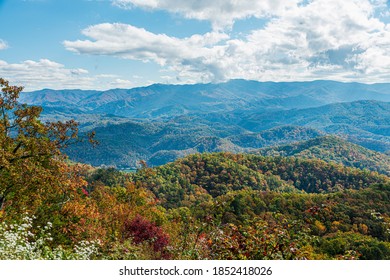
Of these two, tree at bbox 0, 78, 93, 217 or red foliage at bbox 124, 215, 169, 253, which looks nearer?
tree at bbox 0, 78, 93, 217

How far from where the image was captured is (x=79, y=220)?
2039 cm

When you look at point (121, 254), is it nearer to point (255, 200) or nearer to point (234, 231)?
point (234, 231)

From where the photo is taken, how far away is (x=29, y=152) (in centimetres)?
1748

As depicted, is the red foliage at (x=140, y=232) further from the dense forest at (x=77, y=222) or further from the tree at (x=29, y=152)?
the tree at (x=29, y=152)

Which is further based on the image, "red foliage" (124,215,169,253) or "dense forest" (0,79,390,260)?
"red foliage" (124,215,169,253)

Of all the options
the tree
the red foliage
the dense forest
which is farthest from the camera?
the red foliage

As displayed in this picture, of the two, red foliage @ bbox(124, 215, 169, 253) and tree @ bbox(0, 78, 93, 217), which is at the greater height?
tree @ bbox(0, 78, 93, 217)

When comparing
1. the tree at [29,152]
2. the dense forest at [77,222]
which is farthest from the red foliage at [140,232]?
the tree at [29,152]

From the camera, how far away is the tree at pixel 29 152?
16891 mm

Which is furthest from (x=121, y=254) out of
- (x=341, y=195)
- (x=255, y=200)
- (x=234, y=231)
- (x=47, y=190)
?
(x=341, y=195)

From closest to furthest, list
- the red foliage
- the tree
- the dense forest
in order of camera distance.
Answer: the dense forest
the tree
the red foliage

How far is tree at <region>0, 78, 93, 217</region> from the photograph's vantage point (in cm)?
1689

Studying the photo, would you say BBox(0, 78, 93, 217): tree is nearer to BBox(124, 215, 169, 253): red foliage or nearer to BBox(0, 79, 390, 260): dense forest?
BBox(0, 79, 390, 260): dense forest

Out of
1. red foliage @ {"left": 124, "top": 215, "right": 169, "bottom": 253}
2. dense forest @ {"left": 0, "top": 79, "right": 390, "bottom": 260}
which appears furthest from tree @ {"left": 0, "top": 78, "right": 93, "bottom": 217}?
red foliage @ {"left": 124, "top": 215, "right": 169, "bottom": 253}
